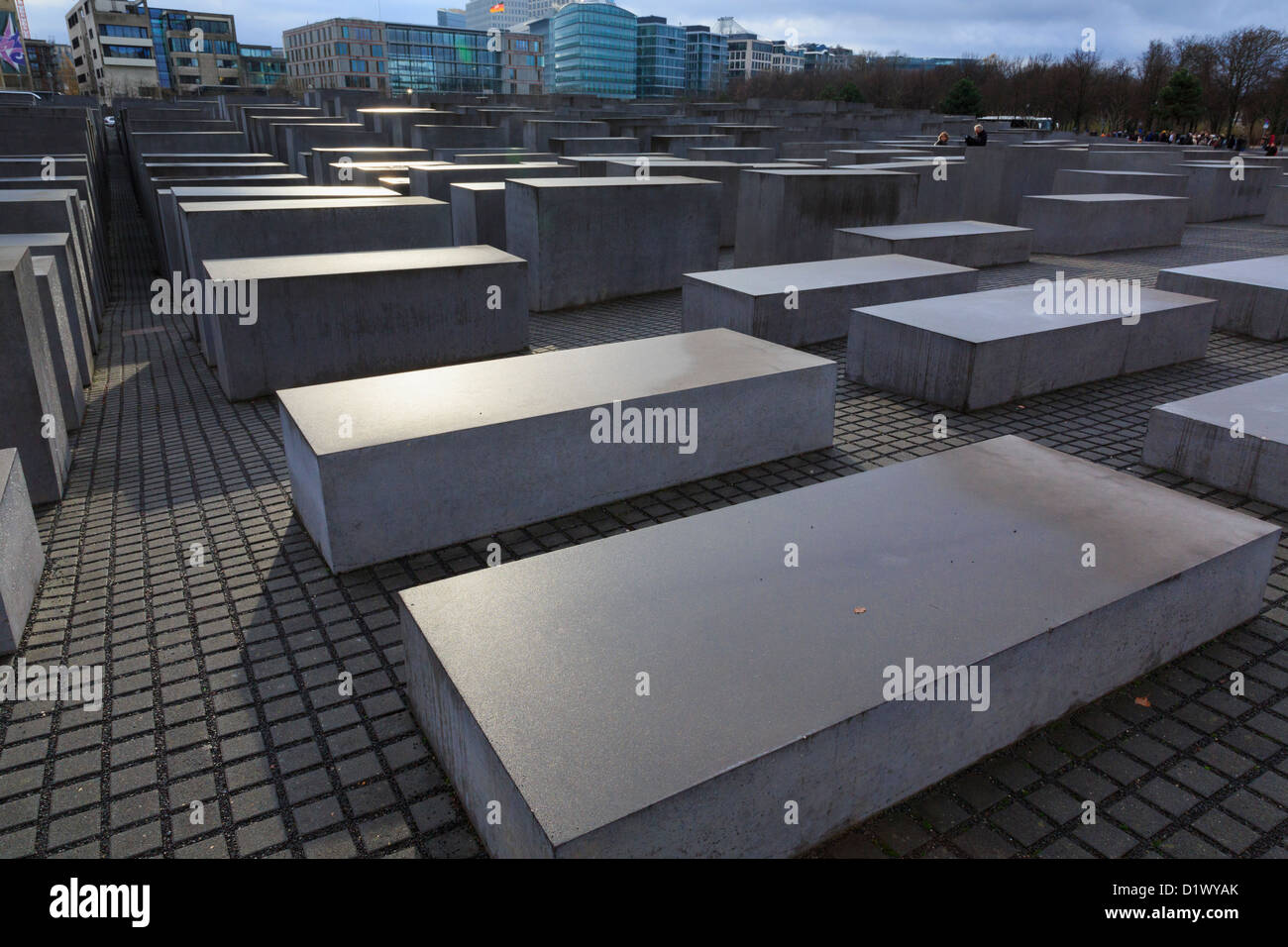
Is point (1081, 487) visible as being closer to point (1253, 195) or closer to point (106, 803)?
point (106, 803)

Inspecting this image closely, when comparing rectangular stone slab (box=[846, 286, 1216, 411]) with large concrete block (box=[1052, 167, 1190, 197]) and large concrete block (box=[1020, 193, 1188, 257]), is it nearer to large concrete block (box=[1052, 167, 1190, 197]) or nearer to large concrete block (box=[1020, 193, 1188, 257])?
large concrete block (box=[1020, 193, 1188, 257])

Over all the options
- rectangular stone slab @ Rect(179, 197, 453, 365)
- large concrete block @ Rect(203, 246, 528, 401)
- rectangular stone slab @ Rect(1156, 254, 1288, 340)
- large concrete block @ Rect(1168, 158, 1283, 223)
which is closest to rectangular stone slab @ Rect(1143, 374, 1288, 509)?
rectangular stone slab @ Rect(1156, 254, 1288, 340)

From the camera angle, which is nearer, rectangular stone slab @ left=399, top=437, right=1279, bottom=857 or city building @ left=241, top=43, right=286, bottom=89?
rectangular stone slab @ left=399, top=437, right=1279, bottom=857

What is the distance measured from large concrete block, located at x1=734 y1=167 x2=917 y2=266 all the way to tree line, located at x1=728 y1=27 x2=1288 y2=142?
40679 millimetres

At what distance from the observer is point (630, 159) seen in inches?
675

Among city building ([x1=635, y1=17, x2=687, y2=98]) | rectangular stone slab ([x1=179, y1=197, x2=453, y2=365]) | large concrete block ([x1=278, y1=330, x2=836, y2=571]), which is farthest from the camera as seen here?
city building ([x1=635, y1=17, x2=687, y2=98])

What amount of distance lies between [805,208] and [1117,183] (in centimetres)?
932

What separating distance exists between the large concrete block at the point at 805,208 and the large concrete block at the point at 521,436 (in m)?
7.01

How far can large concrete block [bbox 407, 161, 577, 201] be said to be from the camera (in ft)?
45.6

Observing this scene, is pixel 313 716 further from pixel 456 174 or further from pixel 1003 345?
pixel 456 174

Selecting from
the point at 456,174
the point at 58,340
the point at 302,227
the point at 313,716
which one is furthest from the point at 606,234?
the point at 313,716

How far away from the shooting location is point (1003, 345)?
7.70 m
